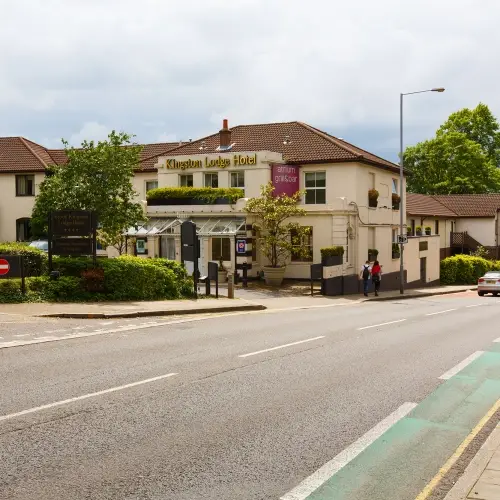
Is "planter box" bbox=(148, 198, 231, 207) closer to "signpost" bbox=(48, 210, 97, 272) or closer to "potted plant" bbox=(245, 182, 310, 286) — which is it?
"potted plant" bbox=(245, 182, 310, 286)

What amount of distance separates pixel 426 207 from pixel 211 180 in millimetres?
26819

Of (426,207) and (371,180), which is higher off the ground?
(371,180)

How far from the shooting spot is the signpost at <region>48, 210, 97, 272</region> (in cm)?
2292

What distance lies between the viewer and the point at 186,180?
41188 millimetres

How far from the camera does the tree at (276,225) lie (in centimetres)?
3550

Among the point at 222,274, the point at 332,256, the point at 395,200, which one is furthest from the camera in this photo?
the point at 395,200

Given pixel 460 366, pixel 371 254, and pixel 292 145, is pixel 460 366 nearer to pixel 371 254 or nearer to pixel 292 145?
pixel 371 254

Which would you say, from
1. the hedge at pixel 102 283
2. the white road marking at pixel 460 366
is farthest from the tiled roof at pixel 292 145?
the white road marking at pixel 460 366

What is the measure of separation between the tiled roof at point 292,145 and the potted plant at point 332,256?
17.6ft

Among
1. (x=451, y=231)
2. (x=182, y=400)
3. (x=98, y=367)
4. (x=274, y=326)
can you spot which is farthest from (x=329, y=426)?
(x=451, y=231)

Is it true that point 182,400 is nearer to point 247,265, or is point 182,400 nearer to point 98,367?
point 98,367

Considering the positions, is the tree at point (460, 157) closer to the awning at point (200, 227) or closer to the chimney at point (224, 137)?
the chimney at point (224, 137)

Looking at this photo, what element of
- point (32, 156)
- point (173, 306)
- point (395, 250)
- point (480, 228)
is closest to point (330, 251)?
point (395, 250)

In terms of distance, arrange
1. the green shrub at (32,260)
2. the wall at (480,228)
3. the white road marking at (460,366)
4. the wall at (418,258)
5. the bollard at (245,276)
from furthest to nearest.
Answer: the wall at (480,228), the wall at (418,258), the bollard at (245,276), the green shrub at (32,260), the white road marking at (460,366)
